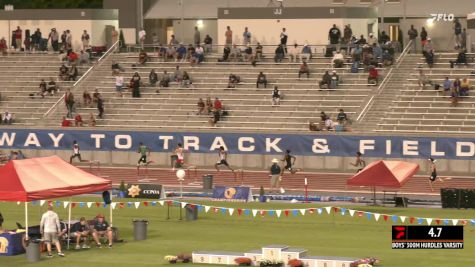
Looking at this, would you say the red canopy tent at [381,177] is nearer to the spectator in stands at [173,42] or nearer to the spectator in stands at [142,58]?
the spectator in stands at [142,58]

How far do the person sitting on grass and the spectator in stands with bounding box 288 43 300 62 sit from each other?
33151 millimetres

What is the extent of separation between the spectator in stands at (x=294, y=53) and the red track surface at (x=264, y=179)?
1074 centimetres

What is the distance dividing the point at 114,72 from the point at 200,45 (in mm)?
5450

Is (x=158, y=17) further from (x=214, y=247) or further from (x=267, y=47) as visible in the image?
(x=214, y=247)

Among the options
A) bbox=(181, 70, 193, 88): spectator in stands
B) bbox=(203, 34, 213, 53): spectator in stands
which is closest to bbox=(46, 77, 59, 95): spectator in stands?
bbox=(181, 70, 193, 88): spectator in stands

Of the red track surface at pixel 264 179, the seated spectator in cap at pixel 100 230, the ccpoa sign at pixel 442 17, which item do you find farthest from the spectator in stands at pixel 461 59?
the seated spectator in cap at pixel 100 230

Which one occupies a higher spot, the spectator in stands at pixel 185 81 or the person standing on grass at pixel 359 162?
the spectator in stands at pixel 185 81

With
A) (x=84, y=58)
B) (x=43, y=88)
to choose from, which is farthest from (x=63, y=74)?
(x=84, y=58)

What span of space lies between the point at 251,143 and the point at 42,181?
26.4 metres

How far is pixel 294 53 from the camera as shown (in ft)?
245

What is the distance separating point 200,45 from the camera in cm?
7738

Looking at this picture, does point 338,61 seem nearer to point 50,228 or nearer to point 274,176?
point 274,176

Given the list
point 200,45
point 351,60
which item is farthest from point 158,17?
point 351,60

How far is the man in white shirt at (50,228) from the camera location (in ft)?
133
